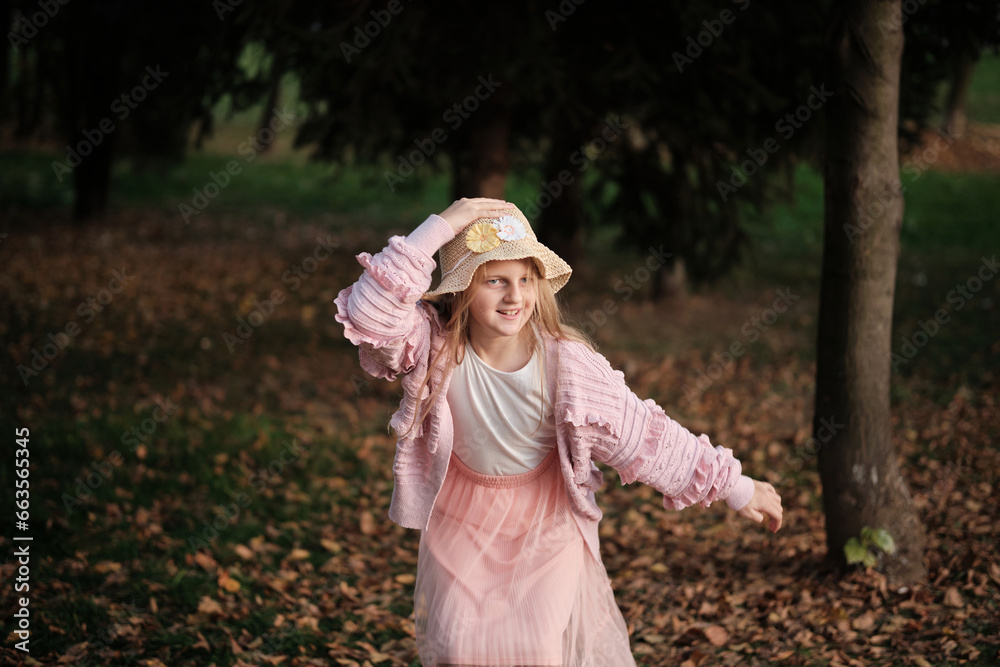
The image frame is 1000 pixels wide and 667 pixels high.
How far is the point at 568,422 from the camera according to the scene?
270cm

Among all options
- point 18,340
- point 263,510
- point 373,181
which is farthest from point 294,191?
point 263,510

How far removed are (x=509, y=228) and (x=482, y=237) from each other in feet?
0.29

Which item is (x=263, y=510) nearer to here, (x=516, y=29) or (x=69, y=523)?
(x=69, y=523)

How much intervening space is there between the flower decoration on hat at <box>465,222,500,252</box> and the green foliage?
2574 mm

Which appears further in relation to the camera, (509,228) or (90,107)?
(90,107)

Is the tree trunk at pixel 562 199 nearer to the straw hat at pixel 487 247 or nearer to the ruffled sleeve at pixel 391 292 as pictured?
the straw hat at pixel 487 247

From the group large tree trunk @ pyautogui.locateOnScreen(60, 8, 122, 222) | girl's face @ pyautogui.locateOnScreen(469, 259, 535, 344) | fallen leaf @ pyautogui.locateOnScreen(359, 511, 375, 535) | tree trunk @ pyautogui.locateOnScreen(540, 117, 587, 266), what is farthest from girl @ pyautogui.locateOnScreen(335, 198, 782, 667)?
large tree trunk @ pyautogui.locateOnScreen(60, 8, 122, 222)

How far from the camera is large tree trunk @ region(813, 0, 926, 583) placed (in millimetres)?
3967

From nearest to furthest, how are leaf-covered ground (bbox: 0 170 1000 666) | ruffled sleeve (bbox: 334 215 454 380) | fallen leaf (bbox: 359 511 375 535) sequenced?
ruffled sleeve (bbox: 334 215 454 380), leaf-covered ground (bbox: 0 170 1000 666), fallen leaf (bbox: 359 511 375 535)

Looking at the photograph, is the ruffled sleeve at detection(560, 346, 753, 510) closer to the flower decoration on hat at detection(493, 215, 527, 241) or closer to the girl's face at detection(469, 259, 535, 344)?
the girl's face at detection(469, 259, 535, 344)

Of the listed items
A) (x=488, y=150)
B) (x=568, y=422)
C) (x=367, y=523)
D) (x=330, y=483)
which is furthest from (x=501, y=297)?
(x=488, y=150)

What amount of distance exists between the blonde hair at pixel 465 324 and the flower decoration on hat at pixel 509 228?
0.32 ft

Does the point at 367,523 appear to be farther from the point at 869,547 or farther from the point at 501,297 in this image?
the point at 501,297

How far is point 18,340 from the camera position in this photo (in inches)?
311
